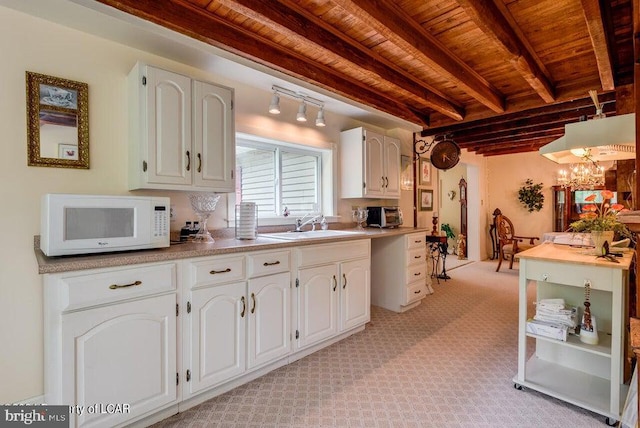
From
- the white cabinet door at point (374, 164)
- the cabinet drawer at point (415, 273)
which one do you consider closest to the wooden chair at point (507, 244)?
the cabinet drawer at point (415, 273)

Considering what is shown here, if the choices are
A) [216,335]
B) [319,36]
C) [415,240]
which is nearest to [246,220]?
[216,335]

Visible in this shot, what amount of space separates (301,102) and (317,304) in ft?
6.21

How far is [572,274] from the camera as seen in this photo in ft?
6.04

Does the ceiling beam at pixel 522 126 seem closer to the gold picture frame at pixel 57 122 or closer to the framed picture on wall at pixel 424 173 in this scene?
the framed picture on wall at pixel 424 173

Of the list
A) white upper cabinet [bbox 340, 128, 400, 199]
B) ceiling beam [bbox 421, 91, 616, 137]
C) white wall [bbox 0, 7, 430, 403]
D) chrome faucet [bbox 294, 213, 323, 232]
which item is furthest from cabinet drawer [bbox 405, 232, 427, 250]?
white wall [bbox 0, 7, 430, 403]

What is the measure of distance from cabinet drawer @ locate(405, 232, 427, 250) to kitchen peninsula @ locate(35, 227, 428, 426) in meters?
1.15

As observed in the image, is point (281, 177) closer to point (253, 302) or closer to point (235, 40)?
point (235, 40)

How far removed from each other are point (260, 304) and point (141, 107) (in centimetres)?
149

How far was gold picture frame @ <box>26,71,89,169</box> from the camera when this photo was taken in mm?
1766

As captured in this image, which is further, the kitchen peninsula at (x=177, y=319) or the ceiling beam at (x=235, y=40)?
the ceiling beam at (x=235, y=40)

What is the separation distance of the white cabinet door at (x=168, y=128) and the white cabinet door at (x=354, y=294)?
1.53m

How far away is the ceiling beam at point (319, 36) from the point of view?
1.84 m

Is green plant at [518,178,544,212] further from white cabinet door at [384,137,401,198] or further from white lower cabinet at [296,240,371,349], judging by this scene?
white lower cabinet at [296,240,371,349]

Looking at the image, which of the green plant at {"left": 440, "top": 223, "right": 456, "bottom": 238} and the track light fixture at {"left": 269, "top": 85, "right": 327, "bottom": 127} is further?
the green plant at {"left": 440, "top": 223, "right": 456, "bottom": 238}
